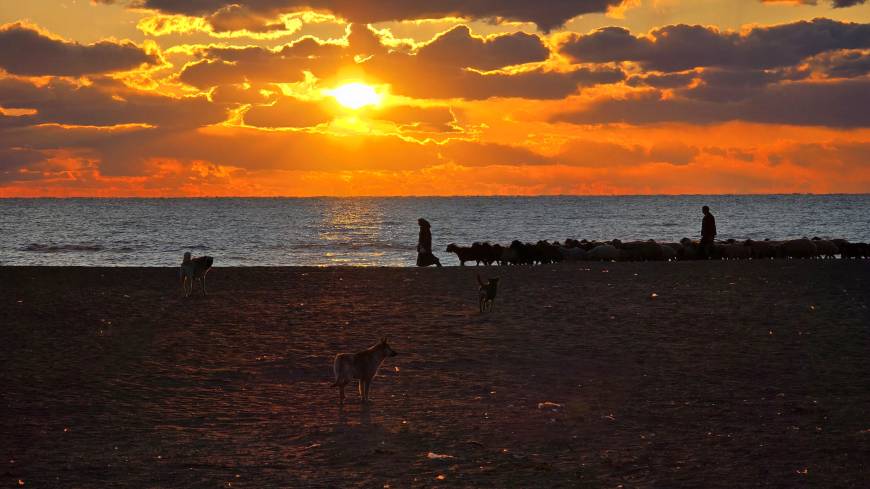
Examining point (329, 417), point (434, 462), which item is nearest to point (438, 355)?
point (329, 417)

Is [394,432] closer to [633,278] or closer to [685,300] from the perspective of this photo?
[685,300]

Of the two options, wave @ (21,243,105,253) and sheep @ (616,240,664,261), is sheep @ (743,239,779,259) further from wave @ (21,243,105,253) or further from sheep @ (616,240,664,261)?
wave @ (21,243,105,253)

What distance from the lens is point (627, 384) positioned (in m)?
14.0

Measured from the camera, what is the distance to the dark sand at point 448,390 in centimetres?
990

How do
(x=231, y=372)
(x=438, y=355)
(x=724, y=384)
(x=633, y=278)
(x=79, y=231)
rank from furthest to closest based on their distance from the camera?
(x=79, y=231), (x=633, y=278), (x=438, y=355), (x=231, y=372), (x=724, y=384)

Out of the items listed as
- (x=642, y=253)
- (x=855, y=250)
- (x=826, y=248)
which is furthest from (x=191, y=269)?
(x=855, y=250)

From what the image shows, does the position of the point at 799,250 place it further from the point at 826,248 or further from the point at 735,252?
the point at 735,252

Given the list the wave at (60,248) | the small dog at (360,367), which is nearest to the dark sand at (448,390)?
the small dog at (360,367)

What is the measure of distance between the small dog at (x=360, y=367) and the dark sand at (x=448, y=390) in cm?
29

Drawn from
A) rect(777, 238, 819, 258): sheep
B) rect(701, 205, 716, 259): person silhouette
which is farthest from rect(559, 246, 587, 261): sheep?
rect(777, 238, 819, 258): sheep

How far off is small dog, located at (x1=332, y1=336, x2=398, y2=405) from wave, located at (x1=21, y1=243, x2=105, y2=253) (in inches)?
2438

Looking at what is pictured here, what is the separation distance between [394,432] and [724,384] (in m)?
5.35

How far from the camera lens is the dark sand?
990 cm

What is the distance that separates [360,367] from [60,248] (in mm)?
65104
